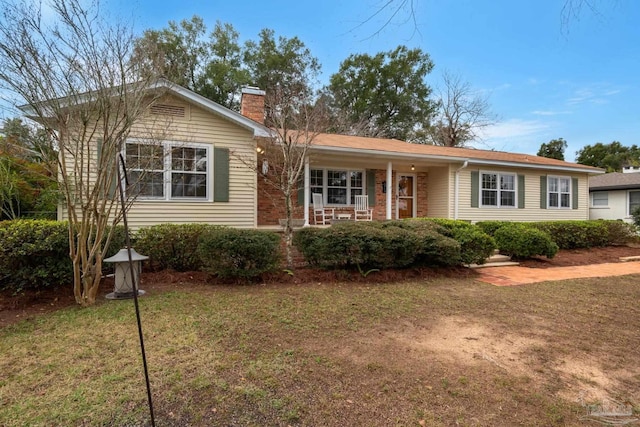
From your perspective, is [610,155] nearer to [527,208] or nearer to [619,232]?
[619,232]

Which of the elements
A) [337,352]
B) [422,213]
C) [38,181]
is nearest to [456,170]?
A: [422,213]

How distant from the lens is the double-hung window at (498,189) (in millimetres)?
11852

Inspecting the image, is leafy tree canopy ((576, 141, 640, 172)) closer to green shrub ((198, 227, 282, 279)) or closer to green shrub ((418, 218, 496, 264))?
green shrub ((418, 218, 496, 264))

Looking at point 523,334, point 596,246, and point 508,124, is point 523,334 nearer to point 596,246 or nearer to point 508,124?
point 596,246

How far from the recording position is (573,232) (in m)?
10.7

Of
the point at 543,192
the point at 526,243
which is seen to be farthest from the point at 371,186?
the point at 543,192

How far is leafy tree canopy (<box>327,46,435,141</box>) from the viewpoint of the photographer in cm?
2361

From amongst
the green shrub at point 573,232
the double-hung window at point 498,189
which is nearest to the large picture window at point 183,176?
the double-hung window at point 498,189

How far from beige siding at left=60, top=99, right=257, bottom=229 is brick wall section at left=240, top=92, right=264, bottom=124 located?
183cm

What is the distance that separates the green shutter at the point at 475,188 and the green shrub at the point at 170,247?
950 centimetres

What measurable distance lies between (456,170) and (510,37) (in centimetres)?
861

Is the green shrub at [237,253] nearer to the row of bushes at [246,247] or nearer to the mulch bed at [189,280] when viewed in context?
the row of bushes at [246,247]

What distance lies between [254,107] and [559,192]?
12.4 metres

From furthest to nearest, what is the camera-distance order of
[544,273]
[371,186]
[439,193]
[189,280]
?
[439,193] < [371,186] < [544,273] < [189,280]
